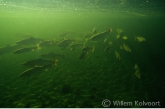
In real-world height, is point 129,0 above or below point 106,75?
above

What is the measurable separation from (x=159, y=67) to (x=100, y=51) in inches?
251

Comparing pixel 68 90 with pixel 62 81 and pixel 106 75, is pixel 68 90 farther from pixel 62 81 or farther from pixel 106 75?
pixel 106 75

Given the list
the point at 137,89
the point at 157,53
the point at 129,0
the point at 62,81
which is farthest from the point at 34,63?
the point at 129,0

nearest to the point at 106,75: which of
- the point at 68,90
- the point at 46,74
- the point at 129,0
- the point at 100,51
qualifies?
the point at 68,90

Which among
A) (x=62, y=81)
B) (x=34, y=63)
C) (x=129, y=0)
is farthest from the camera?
(x=129, y=0)

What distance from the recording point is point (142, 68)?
12578mm

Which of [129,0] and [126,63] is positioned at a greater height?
[129,0]

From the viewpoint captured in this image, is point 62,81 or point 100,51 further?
point 100,51

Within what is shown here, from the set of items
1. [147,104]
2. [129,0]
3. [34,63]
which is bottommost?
[147,104]

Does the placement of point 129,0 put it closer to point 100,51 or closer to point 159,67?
point 100,51

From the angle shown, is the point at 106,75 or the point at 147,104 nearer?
the point at 147,104

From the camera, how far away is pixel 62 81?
1070 centimetres

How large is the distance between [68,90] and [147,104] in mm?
4814

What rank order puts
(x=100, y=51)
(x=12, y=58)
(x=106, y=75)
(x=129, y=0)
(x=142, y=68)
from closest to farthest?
1. (x=106, y=75)
2. (x=142, y=68)
3. (x=12, y=58)
4. (x=100, y=51)
5. (x=129, y=0)
